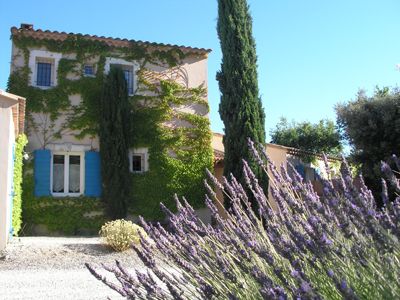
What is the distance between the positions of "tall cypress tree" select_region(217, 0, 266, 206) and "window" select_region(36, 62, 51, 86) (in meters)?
5.47

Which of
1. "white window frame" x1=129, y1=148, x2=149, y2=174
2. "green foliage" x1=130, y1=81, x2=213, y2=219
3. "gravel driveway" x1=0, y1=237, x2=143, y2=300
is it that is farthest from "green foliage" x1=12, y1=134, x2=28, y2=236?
"green foliage" x1=130, y1=81, x2=213, y2=219

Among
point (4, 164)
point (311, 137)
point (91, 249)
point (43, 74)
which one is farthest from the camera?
point (311, 137)

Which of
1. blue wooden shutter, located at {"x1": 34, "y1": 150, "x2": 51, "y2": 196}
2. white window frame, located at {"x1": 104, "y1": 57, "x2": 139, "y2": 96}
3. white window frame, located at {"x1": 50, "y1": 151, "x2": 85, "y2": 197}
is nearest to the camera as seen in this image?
blue wooden shutter, located at {"x1": 34, "y1": 150, "x2": 51, "y2": 196}

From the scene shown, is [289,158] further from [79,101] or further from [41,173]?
[41,173]

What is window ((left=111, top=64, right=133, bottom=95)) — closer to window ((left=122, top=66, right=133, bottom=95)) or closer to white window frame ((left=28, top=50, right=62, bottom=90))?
window ((left=122, top=66, right=133, bottom=95))

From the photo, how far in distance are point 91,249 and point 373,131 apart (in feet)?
28.7

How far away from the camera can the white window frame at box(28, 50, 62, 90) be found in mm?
14008

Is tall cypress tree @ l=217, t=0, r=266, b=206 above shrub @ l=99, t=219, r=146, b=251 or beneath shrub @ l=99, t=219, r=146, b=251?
above

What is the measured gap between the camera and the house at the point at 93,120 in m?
13.7

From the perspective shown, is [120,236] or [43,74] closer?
[120,236]

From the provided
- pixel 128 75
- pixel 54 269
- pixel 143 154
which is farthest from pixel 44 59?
pixel 54 269

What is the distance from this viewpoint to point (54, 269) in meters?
7.87

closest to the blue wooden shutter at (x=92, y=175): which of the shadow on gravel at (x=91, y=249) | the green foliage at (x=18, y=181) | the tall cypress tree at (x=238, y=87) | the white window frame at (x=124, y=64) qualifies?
the green foliage at (x=18, y=181)

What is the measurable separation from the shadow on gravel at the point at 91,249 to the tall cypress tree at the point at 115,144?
3.85 m
